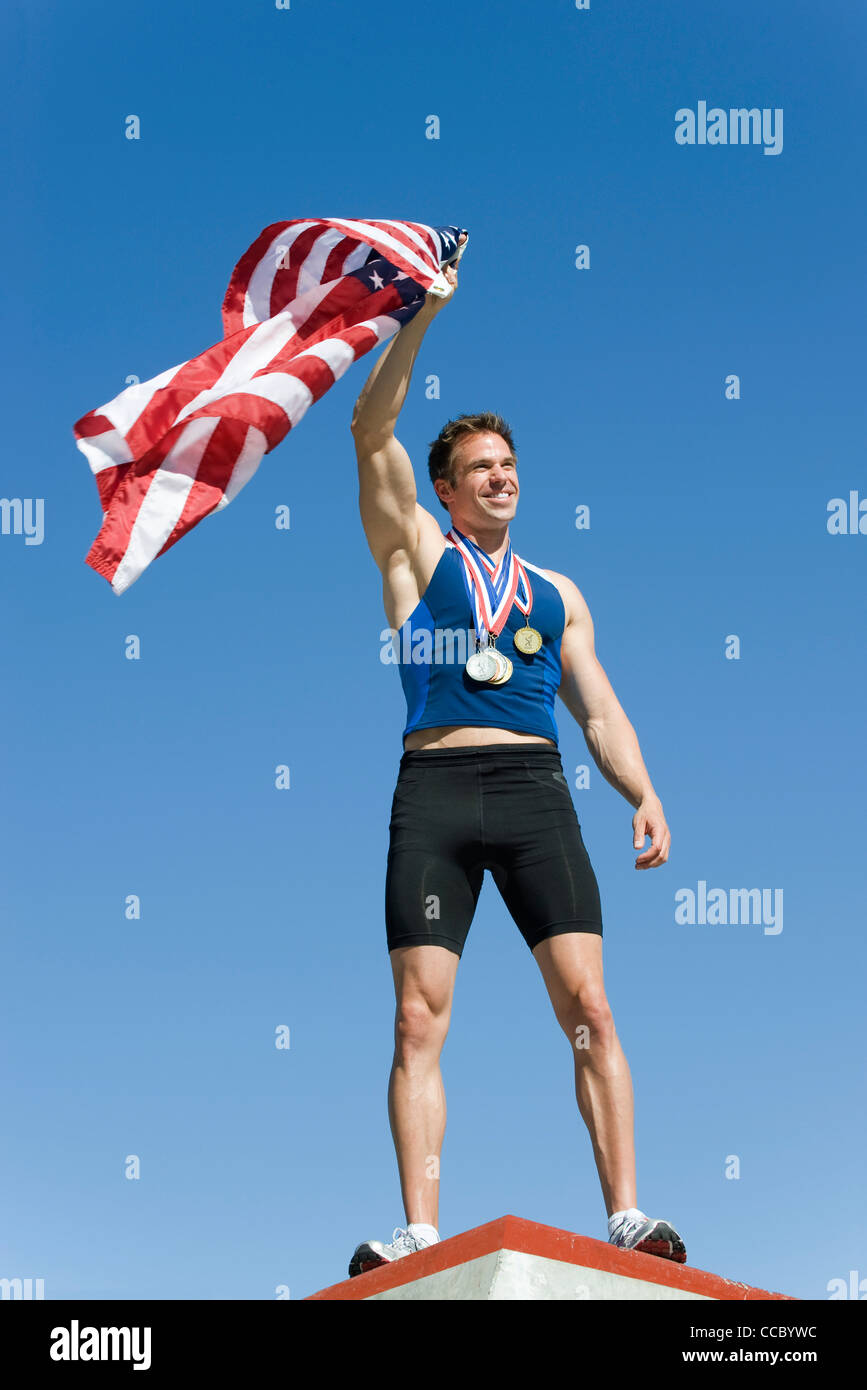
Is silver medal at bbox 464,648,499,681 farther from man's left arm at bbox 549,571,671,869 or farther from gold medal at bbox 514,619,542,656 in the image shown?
man's left arm at bbox 549,571,671,869

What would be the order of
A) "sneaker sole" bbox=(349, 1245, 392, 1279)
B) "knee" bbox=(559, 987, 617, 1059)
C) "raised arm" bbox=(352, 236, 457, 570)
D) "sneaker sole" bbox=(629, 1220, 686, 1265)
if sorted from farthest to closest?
"raised arm" bbox=(352, 236, 457, 570)
"knee" bbox=(559, 987, 617, 1059)
"sneaker sole" bbox=(349, 1245, 392, 1279)
"sneaker sole" bbox=(629, 1220, 686, 1265)

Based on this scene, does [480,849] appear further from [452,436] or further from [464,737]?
[452,436]

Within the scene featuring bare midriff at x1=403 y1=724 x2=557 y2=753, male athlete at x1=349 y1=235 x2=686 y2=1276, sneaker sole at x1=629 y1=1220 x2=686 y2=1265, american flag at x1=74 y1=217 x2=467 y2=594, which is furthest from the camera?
american flag at x1=74 y1=217 x2=467 y2=594

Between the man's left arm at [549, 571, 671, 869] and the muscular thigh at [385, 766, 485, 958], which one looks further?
the man's left arm at [549, 571, 671, 869]

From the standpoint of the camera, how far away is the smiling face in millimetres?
7910

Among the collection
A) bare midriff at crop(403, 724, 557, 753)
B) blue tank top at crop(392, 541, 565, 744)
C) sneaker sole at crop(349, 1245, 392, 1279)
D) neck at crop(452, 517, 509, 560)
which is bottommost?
sneaker sole at crop(349, 1245, 392, 1279)

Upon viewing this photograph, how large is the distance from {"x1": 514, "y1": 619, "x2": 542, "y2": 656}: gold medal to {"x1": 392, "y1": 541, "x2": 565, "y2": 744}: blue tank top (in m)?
0.02

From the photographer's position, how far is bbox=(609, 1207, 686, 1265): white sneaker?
645 cm

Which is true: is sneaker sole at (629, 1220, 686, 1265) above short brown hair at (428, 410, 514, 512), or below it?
below

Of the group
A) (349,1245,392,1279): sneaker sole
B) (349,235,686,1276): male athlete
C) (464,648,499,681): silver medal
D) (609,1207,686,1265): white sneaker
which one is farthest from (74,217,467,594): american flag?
(609,1207,686,1265): white sneaker

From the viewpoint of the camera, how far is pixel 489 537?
26.2ft

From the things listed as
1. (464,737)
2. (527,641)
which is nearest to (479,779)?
(464,737)

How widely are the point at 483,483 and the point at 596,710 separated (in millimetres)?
1257
